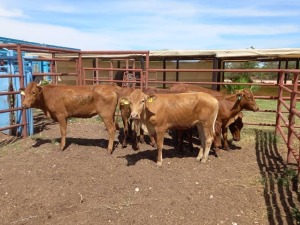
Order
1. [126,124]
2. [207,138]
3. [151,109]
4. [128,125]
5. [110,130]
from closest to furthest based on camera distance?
1. [151,109]
2. [207,138]
3. [110,130]
4. [126,124]
5. [128,125]

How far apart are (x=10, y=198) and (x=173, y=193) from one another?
2279mm

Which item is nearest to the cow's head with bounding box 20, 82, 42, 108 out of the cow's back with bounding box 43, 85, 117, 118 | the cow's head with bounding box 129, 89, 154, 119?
the cow's back with bounding box 43, 85, 117, 118

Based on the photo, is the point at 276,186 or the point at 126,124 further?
the point at 126,124

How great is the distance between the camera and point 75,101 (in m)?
5.79

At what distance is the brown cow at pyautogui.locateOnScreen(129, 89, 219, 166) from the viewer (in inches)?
203

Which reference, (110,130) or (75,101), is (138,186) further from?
(75,101)

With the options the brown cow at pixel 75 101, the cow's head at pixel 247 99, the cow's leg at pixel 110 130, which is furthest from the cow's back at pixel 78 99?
the cow's head at pixel 247 99

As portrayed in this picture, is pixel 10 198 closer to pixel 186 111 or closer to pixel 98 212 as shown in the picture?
pixel 98 212

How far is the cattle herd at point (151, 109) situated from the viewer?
16.9 feet

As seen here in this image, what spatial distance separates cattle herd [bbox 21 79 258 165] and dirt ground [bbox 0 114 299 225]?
15.6 inches

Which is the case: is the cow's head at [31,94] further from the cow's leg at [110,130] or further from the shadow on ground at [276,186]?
the shadow on ground at [276,186]

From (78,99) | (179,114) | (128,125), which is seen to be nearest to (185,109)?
(179,114)

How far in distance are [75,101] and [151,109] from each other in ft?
5.47

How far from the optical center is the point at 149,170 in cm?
488
